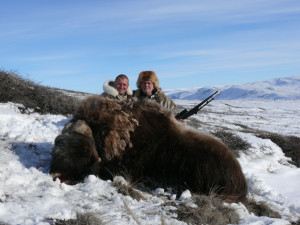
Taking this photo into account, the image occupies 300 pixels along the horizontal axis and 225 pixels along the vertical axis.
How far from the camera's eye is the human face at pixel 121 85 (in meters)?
6.16

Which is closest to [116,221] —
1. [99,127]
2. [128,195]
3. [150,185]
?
[128,195]

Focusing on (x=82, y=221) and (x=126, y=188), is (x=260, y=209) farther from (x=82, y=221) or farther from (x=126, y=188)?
(x=82, y=221)

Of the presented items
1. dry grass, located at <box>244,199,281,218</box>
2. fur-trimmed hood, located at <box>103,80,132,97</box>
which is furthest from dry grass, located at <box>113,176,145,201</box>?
fur-trimmed hood, located at <box>103,80,132,97</box>

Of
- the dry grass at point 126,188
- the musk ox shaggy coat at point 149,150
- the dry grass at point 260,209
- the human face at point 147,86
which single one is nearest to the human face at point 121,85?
the human face at point 147,86

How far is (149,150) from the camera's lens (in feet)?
15.0

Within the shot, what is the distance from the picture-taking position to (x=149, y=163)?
181 inches

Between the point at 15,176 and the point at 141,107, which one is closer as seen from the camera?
the point at 15,176

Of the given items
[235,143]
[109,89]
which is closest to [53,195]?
[109,89]

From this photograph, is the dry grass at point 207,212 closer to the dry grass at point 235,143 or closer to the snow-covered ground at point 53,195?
the snow-covered ground at point 53,195

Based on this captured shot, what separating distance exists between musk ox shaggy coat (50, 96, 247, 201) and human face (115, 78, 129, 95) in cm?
141

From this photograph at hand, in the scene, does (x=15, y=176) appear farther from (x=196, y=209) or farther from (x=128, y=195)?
(x=196, y=209)

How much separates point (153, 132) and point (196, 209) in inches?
55.6

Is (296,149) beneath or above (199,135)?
beneath

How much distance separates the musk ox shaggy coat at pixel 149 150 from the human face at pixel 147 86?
5.60ft
